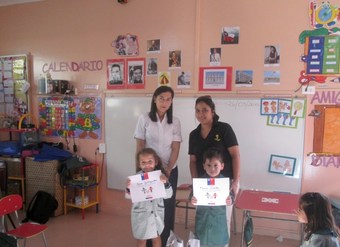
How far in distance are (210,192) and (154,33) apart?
7.14 feet

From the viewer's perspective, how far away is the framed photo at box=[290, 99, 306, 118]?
306cm

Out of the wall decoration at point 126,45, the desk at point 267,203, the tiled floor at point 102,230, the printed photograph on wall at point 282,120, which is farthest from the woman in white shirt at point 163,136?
the wall decoration at point 126,45

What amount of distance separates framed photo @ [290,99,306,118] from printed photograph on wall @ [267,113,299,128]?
4 cm

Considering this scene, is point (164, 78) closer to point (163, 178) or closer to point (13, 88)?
point (163, 178)

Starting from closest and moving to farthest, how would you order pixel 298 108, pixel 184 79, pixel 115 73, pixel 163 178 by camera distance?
pixel 163 178 < pixel 298 108 < pixel 184 79 < pixel 115 73

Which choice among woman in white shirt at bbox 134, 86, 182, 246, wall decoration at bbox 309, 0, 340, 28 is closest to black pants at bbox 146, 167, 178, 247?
woman in white shirt at bbox 134, 86, 182, 246

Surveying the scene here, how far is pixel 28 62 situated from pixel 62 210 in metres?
2.05

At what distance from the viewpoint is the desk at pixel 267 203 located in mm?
2330

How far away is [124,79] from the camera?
12.4 feet

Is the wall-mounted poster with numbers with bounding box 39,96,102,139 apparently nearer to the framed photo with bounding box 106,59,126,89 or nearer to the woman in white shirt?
the framed photo with bounding box 106,59,126,89

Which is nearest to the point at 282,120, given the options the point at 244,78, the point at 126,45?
the point at 244,78

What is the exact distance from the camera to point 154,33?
3580 millimetres

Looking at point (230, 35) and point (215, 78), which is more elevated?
point (230, 35)

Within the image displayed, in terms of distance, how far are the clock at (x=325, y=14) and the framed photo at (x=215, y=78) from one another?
0.94 metres
